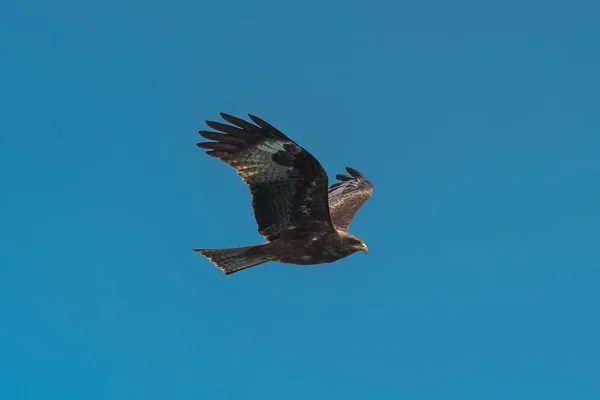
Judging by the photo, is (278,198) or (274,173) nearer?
(274,173)

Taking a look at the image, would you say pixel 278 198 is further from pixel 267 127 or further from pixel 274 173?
pixel 267 127

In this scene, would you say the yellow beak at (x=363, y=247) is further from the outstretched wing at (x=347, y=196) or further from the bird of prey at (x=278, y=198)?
the outstretched wing at (x=347, y=196)

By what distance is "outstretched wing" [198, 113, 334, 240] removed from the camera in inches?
461

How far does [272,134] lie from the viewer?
1164 cm

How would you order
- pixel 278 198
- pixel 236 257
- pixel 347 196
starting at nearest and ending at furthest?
1. pixel 278 198
2. pixel 236 257
3. pixel 347 196

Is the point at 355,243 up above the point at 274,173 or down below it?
below

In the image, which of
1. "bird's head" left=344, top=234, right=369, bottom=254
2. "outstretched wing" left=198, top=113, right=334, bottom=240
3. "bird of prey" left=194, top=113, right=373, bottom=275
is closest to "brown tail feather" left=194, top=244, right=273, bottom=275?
"bird of prey" left=194, top=113, right=373, bottom=275

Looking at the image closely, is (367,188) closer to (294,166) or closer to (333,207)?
(333,207)

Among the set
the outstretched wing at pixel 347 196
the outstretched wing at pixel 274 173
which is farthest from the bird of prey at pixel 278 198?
the outstretched wing at pixel 347 196

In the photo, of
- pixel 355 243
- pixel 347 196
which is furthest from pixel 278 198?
pixel 347 196

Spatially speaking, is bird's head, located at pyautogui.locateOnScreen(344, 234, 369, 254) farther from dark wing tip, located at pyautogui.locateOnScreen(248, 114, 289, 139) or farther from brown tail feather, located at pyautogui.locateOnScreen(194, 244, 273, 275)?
dark wing tip, located at pyautogui.locateOnScreen(248, 114, 289, 139)

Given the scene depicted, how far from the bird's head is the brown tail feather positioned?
4.56 feet

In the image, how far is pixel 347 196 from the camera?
17.0 metres

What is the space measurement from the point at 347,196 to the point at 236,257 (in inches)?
188
